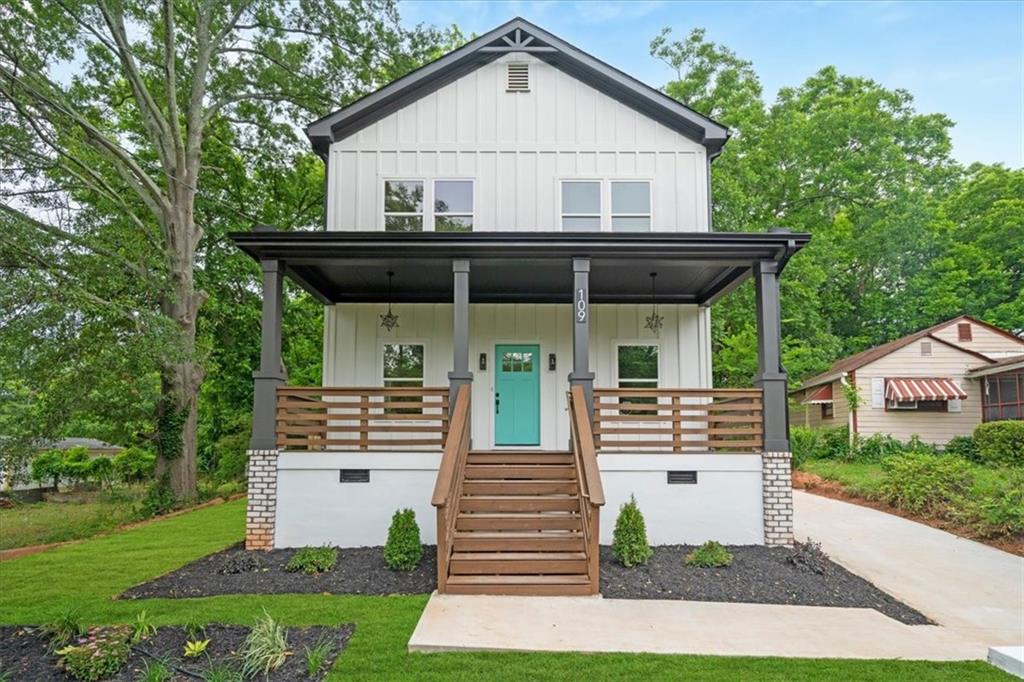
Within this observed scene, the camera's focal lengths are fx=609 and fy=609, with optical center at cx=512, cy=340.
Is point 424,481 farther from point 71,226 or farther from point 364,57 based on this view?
point 364,57

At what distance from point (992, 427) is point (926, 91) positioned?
19226 millimetres

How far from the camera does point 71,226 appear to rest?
11680mm

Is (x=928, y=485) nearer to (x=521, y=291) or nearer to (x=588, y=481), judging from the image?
(x=588, y=481)

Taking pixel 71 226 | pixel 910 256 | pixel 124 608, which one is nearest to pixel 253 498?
pixel 124 608

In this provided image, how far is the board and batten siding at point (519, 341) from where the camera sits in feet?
36.0

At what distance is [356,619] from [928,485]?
34.8 ft

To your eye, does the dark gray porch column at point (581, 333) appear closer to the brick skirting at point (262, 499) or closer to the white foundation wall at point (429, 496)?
the white foundation wall at point (429, 496)

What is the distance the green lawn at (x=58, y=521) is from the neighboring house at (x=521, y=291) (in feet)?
18.0

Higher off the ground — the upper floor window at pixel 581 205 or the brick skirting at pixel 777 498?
the upper floor window at pixel 581 205

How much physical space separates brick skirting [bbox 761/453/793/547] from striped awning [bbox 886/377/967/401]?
479 inches

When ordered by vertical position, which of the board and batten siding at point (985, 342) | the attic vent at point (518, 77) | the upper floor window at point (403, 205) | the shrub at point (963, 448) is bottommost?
the shrub at point (963, 448)

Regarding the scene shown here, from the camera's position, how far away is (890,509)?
11617mm

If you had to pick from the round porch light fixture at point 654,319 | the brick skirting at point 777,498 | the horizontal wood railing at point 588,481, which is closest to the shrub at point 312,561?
the horizontal wood railing at point 588,481

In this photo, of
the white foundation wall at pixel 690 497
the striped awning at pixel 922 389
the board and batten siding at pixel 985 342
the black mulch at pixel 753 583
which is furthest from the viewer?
the board and batten siding at pixel 985 342
